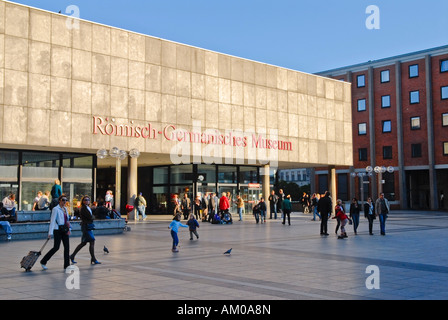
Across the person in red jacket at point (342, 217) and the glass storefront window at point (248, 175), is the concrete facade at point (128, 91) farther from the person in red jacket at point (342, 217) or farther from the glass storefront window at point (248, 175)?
the person in red jacket at point (342, 217)

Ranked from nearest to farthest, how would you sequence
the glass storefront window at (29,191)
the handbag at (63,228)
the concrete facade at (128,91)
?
→ 1. the handbag at (63,228)
2. the concrete facade at (128,91)
3. the glass storefront window at (29,191)

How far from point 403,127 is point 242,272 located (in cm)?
5891

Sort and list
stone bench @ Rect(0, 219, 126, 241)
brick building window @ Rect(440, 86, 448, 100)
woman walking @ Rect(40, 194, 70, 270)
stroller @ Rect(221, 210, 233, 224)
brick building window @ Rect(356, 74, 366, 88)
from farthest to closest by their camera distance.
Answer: brick building window @ Rect(356, 74, 366, 88), brick building window @ Rect(440, 86, 448, 100), stroller @ Rect(221, 210, 233, 224), stone bench @ Rect(0, 219, 126, 241), woman walking @ Rect(40, 194, 70, 270)

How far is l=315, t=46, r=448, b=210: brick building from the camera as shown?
2445 inches

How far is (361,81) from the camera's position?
2749 inches

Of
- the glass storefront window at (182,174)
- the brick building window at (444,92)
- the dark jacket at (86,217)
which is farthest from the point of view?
the brick building window at (444,92)

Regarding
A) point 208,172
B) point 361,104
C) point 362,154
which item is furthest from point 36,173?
point 361,104

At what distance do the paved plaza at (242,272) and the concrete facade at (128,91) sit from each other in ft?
40.4

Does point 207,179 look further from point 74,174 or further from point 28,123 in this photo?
point 28,123

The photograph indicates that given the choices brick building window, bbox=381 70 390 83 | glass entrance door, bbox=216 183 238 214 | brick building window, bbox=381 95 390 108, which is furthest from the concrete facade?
brick building window, bbox=381 70 390 83

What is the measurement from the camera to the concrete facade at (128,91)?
2808 cm

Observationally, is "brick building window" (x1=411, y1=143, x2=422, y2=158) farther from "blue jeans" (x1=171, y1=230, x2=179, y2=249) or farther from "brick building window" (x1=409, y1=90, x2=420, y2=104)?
"blue jeans" (x1=171, y1=230, x2=179, y2=249)

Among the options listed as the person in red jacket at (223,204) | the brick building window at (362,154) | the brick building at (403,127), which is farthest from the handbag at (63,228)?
the brick building window at (362,154)

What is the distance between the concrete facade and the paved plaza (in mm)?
12320
